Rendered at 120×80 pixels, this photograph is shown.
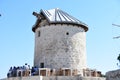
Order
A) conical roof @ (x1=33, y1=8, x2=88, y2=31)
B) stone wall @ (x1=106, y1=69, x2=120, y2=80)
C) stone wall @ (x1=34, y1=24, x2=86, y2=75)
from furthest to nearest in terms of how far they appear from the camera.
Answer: conical roof @ (x1=33, y1=8, x2=88, y2=31) → stone wall @ (x1=34, y1=24, x2=86, y2=75) → stone wall @ (x1=106, y1=69, x2=120, y2=80)

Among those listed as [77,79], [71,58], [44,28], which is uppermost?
[44,28]

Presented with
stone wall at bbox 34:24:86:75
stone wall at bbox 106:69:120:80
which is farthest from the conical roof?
stone wall at bbox 106:69:120:80

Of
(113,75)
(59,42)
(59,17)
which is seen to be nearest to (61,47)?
(59,42)

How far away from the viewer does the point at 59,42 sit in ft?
101

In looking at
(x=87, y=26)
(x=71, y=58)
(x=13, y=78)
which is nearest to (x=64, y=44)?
(x=71, y=58)

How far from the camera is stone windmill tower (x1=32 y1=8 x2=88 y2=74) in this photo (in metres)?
30.4

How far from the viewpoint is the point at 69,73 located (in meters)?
26.8

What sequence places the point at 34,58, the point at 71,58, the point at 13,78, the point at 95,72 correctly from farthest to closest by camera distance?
the point at 34,58 → the point at 71,58 → the point at 95,72 → the point at 13,78

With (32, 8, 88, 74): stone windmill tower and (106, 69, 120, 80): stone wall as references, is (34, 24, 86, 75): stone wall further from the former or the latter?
(106, 69, 120, 80): stone wall

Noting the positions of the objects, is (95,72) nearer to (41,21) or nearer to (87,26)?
(87,26)

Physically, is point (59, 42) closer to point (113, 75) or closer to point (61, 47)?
point (61, 47)

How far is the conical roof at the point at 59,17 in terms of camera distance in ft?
103

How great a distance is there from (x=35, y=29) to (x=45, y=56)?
4.30 m

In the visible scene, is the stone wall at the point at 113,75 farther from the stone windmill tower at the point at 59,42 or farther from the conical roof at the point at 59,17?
the conical roof at the point at 59,17
